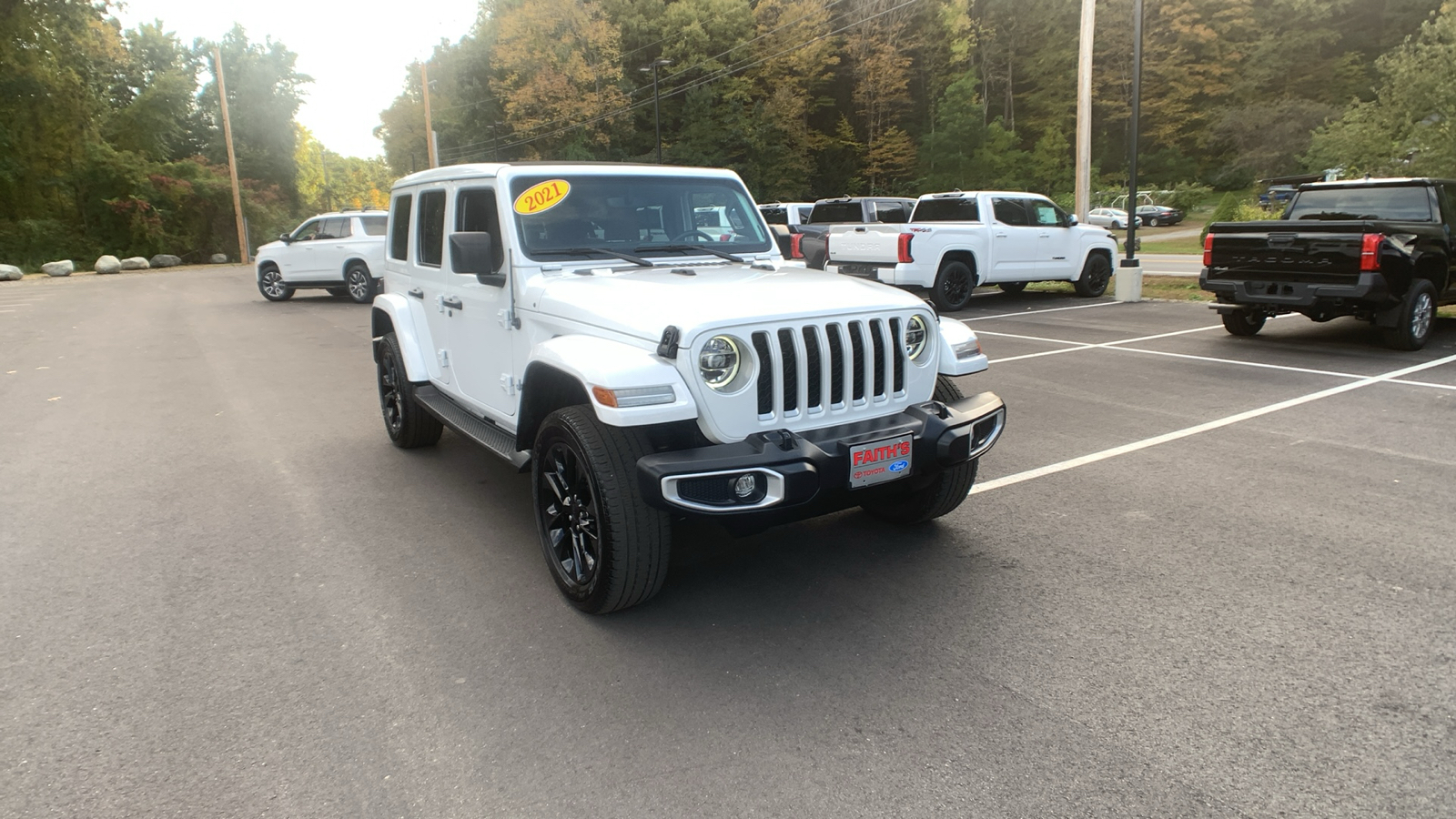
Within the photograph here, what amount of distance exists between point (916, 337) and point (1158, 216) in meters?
46.7

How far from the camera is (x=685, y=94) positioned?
181 feet

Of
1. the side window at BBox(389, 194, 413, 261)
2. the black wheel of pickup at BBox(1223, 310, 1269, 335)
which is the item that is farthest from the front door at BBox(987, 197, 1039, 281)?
the side window at BBox(389, 194, 413, 261)

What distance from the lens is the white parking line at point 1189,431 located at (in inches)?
229

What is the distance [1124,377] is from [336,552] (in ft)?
24.1

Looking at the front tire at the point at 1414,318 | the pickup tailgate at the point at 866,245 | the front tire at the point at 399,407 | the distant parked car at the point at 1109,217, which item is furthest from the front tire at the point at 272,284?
the distant parked car at the point at 1109,217

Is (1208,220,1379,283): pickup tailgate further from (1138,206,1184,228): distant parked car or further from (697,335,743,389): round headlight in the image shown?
(1138,206,1184,228): distant parked car

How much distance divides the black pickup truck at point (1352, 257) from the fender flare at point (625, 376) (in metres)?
8.93

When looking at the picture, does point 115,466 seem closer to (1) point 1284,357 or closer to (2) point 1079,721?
(2) point 1079,721

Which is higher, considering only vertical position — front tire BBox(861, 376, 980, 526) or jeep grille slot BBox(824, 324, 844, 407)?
jeep grille slot BBox(824, 324, 844, 407)

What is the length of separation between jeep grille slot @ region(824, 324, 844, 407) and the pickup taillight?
8.29 meters

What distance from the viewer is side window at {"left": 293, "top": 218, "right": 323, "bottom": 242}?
19969 millimetres

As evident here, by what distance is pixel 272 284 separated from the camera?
20328mm

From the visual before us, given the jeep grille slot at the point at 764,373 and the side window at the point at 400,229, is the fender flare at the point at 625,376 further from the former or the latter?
the side window at the point at 400,229

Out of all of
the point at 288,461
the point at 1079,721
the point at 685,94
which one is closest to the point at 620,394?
the point at 1079,721
